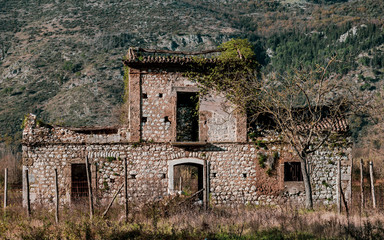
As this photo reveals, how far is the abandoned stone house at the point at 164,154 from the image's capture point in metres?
16.9

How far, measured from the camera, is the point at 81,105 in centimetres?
4412

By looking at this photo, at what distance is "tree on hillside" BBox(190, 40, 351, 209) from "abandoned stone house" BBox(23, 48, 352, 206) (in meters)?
0.53

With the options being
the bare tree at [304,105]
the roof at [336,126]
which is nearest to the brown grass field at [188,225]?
the bare tree at [304,105]

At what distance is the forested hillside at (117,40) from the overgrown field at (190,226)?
2711cm

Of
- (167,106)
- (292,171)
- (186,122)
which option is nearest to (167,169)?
(167,106)

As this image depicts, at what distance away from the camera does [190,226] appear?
11.2 m

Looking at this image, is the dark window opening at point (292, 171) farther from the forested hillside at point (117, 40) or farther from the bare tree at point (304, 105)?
the forested hillside at point (117, 40)

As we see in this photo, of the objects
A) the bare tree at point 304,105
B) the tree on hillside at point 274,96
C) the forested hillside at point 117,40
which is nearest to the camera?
the bare tree at point 304,105

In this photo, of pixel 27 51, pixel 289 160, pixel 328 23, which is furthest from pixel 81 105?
pixel 328 23

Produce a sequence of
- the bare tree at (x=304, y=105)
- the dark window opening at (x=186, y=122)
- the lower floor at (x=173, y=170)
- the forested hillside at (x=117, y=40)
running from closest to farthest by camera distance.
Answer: the bare tree at (x=304, y=105) → the lower floor at (x=173, y=170) → the dark window opening at (x=186, y=122) → the forested hillside at (x=117, y=40)

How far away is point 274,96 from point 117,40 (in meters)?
49.0

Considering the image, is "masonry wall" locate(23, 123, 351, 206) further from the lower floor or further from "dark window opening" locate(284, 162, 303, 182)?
"dark window opening" locate(284, 162, 303, 182)

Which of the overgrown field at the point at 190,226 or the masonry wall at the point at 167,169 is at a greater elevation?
the masonry wall at the point at 167,169

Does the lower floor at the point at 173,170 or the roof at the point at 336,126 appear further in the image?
the roof at the point at 336,126
